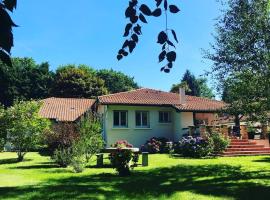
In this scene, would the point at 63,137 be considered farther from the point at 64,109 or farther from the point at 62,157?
the point at 64,109

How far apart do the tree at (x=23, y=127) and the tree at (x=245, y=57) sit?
40.9 ft

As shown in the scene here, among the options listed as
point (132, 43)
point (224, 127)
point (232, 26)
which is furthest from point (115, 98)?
point (132, 43)

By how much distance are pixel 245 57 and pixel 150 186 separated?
301 inches

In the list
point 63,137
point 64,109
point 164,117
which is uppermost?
point 64,109

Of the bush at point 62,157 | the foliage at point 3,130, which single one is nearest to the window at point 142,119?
the foliage at point 3,130

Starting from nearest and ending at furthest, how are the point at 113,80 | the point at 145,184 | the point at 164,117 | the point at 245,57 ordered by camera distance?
the point at 145,184, the point at 245,57, the point at 164,117, the point at 113,80

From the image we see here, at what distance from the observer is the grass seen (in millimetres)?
11875

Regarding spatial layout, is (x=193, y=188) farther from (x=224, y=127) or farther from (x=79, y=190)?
(x=224, y=127)

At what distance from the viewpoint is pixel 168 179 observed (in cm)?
1538

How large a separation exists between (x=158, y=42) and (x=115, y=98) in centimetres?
3097

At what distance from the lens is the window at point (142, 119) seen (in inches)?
1375

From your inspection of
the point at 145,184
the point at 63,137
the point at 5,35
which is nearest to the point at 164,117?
the point at 63,137

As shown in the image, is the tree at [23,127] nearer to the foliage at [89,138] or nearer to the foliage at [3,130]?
the foliage at [3,130]

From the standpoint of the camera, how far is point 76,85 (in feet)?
212
